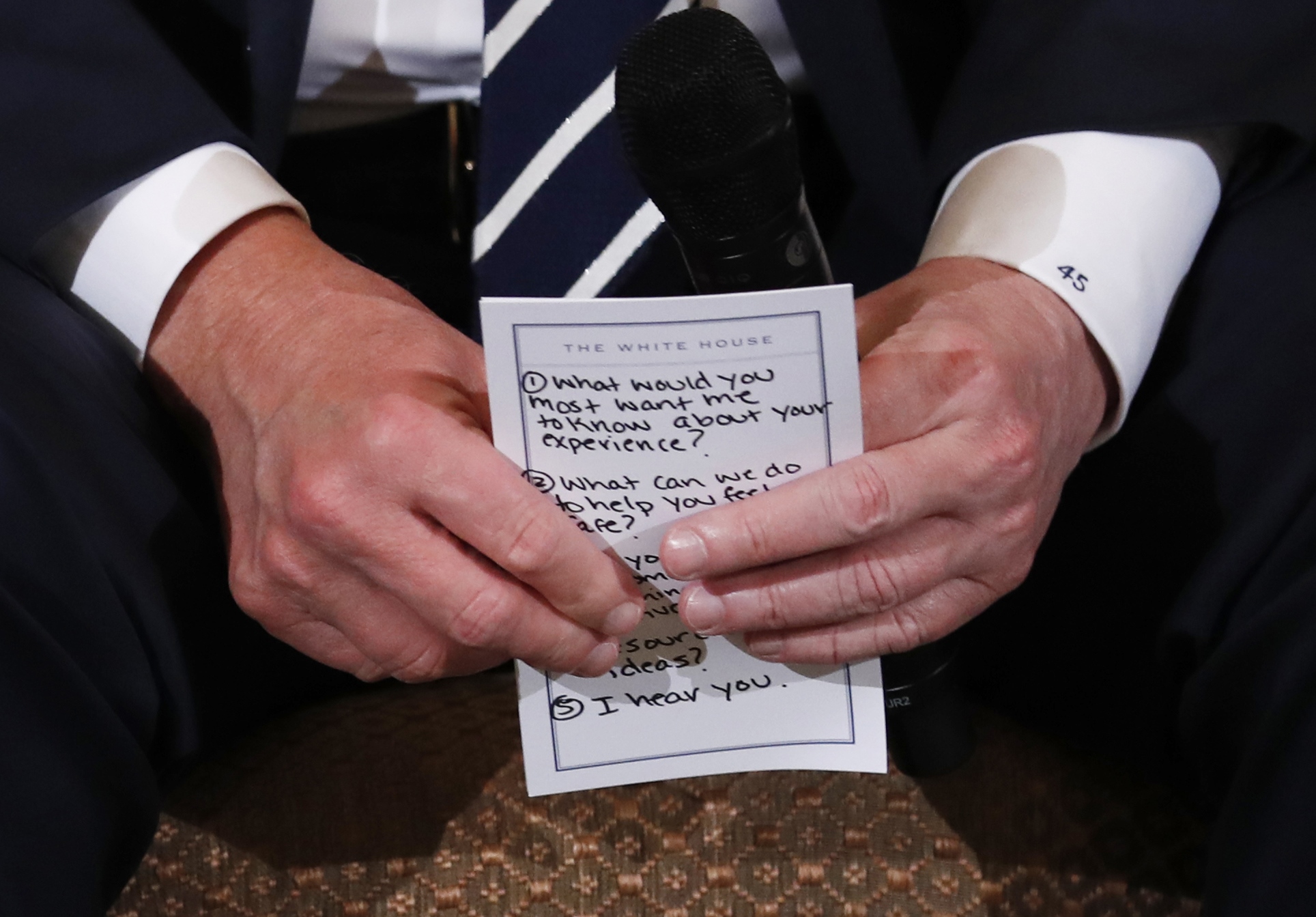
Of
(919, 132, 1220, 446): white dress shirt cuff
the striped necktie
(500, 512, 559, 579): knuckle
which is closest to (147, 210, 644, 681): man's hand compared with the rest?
(500, 512, 559, 579): knuckle

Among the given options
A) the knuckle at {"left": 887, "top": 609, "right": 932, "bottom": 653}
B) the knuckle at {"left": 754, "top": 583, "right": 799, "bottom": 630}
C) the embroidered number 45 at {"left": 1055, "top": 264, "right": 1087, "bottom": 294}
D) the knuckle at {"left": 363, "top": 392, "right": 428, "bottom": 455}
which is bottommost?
the knuckle at {"left": 887, "top": 609, "right": 932, "bottom": 653}

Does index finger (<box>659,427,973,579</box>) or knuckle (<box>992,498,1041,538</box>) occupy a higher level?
index finger (<box>659,427,973,579</box>)

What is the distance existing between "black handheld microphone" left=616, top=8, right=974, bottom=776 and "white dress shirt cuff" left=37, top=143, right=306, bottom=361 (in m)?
0.26

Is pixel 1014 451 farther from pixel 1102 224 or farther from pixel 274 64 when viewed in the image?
pixel 274 64

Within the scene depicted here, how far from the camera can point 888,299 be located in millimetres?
565

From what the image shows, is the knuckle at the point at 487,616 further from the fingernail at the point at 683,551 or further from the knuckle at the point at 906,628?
the knuckle at the point at 906,628

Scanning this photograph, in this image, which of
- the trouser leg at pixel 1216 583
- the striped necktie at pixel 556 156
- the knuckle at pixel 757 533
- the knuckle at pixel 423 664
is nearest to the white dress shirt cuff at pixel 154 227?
the striped necktie at pixel 556 156

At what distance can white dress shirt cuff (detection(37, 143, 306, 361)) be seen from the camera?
593 millimetres

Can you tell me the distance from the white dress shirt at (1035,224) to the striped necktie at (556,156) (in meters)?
0.12

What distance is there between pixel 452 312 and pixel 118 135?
0.75 ft

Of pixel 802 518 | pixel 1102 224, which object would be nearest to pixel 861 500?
pixel 802 518

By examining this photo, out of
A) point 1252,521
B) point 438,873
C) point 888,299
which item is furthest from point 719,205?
point 438,873

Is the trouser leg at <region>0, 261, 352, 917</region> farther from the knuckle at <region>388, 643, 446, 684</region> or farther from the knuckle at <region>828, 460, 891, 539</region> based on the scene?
the knuckle at <region>828, 460, 891, 539</region>

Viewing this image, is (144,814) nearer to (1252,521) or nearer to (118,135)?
(118,135)
